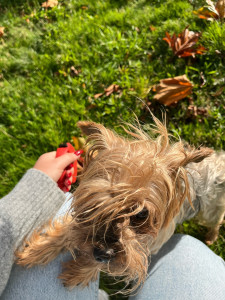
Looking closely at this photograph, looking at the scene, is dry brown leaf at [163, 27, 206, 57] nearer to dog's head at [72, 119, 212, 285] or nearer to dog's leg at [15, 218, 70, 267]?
dog's head at [72, 119, 212, 285]

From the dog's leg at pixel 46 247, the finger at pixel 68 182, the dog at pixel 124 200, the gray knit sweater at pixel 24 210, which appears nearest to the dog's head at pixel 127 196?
the dog at pixel 124 200

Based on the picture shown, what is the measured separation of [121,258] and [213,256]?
1.01 meters

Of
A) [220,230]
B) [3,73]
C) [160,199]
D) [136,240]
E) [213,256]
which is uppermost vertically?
[3,73]

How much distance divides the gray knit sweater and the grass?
762 mm

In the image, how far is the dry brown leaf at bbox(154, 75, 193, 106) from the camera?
10.1ft

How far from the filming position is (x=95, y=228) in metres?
1.68

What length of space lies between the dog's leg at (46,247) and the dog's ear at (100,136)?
2.29 feet

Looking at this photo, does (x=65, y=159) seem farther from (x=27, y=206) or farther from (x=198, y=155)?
(x=198, y=155)

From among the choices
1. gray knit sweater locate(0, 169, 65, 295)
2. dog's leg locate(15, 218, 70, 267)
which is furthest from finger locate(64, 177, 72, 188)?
dog's leg locate(15, 218, 70, 267)

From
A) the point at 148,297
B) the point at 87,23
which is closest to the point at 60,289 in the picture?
the point at 148,297

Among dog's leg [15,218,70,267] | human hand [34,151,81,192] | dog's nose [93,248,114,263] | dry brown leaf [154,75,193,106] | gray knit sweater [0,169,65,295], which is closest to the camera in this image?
dog's nose [93,248,114,263]

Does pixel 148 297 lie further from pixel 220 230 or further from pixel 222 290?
pixel 220 230

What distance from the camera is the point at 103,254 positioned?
1.66 metres

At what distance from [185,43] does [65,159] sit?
6.00 feet
